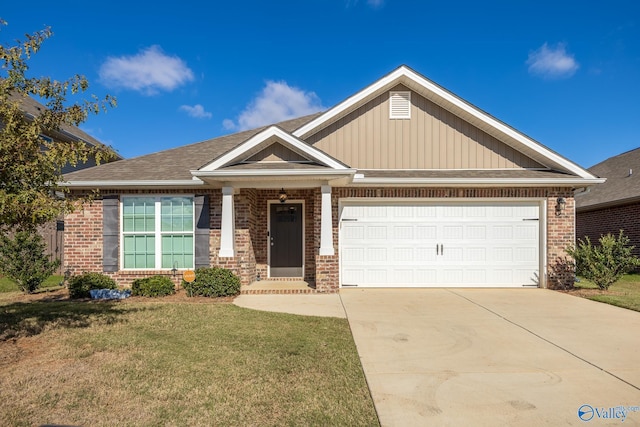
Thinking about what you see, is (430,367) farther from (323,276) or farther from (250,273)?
(250,273)

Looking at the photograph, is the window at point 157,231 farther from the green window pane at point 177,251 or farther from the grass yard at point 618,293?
the grass yard at point 618,293

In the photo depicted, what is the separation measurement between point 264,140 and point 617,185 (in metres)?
15.3

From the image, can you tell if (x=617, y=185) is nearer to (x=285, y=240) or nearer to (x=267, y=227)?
(x=285, y=240)

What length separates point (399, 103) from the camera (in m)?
10.3

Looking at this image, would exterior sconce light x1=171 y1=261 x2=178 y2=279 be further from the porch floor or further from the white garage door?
the white garage door

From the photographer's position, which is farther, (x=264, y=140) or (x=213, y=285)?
(x=264, y=140)

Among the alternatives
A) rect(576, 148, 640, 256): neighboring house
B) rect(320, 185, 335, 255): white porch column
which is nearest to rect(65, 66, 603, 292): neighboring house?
rect(320, 185, 335, 255): white porch column

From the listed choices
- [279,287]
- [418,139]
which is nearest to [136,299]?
[279,287]

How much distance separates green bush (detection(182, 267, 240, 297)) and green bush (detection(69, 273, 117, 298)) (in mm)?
2033

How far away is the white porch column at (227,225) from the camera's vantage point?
8844 mm

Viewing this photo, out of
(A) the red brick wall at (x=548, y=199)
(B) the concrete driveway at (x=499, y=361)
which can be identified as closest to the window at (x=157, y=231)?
(A) the red brick wall at (x=548, y=199)

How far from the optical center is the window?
31.4ft

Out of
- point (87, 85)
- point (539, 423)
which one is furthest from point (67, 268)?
point (539, 423)

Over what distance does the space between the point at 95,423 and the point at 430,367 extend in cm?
343
